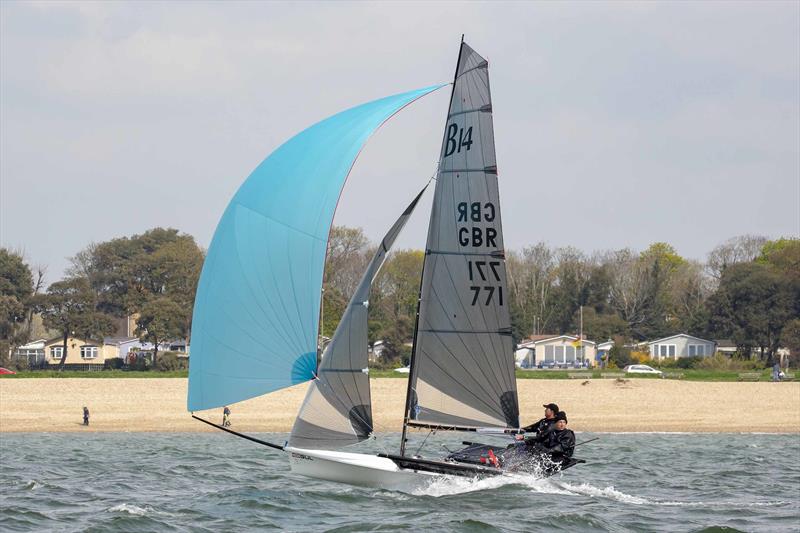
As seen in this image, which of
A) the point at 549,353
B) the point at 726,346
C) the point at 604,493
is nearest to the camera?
the point at 604,493

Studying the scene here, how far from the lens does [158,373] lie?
57438 millimetres

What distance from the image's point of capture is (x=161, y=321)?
69938mm

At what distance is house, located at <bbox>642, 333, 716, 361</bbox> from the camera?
269 ft

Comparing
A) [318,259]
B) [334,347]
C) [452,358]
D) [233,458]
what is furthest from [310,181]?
[233,458]

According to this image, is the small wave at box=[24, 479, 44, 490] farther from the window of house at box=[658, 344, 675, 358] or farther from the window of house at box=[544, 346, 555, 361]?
the window of house at box=[658, 344, 675, 358]

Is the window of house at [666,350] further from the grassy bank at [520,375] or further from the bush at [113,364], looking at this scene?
the bush at [113,364]

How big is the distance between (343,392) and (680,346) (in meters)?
66.8

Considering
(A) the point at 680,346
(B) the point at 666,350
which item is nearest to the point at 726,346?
(A) the point at 680,346

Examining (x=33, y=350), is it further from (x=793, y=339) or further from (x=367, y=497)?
(x=367, y=497)

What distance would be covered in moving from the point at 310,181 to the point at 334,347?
2735 mm

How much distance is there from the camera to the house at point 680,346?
82.0 m

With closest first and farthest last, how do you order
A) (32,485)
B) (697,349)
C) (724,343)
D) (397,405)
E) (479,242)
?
(479,242) < (32,485) < (397,405) < (724,343) < (697,349)

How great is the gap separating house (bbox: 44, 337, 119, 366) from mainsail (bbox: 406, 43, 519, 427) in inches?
2254

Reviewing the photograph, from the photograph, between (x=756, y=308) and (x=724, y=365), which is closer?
(x=724, y=365)
